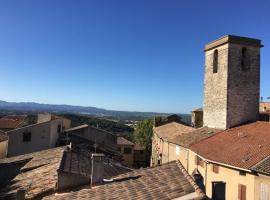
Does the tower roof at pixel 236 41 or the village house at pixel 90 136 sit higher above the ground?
the tower roof at pixel 236 41

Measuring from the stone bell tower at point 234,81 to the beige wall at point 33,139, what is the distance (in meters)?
15.4

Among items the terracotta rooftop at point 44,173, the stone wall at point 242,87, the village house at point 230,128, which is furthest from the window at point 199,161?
the terracotta rooftop at point 44,173

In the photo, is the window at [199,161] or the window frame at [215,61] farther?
the window frame at [215,61]

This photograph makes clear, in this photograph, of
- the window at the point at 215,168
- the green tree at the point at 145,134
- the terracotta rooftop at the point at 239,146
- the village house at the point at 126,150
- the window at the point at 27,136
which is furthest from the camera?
the green tree at the point at 145,134

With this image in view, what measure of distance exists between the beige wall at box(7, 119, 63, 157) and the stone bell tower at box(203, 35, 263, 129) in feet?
50.6

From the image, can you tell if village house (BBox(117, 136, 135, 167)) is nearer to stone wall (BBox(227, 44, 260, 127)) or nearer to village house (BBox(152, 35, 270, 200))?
village house (BBox(152, 35, 270, 200))

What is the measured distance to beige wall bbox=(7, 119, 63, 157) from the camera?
107ft

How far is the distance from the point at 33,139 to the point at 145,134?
43409 mm

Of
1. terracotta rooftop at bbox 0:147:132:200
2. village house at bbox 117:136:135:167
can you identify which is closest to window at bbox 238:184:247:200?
terracotta rooftop at bbox 0:147:132:200

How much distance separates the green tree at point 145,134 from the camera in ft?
241

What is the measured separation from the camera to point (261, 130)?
81.8ft

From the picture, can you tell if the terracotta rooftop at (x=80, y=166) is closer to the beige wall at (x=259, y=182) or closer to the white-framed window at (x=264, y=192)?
the beige wall at (x=259, y=182)

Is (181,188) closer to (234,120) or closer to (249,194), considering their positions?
(249,194)

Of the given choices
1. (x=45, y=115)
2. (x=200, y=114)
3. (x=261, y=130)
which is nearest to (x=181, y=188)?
(x=261, y=130)
